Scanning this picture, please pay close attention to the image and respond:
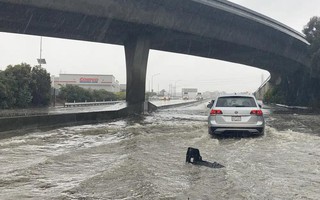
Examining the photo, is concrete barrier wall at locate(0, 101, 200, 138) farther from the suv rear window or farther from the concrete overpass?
the suv rear window

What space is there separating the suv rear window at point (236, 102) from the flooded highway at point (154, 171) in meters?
1.97

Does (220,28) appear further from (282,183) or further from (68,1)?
(282,183)

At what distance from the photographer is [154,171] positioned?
637 centimetres

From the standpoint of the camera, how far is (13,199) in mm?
4617

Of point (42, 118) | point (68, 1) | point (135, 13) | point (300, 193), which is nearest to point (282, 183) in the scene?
point (300, 193)

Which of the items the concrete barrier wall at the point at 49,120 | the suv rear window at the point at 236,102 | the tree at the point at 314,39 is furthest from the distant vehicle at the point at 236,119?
the tree at the point at 314,39

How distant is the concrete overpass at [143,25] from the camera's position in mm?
24766

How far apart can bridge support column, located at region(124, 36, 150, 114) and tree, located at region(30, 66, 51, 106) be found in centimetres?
1973

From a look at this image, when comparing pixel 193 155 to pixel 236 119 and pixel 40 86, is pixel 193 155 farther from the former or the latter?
pixel 40 86

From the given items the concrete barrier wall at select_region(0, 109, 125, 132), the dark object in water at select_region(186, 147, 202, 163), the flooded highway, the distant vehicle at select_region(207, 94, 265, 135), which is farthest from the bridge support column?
the dark object in water at select_region(186, 147, 202, 163)

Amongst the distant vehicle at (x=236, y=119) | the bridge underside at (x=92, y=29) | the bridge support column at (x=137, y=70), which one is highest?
the bridge underside at (x=92, y=29)

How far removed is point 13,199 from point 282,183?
4299mm

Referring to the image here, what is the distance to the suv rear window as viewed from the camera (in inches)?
476

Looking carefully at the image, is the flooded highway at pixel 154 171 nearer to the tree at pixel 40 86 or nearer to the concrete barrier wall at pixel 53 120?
the concrete barrier wall at pixel 53 120
